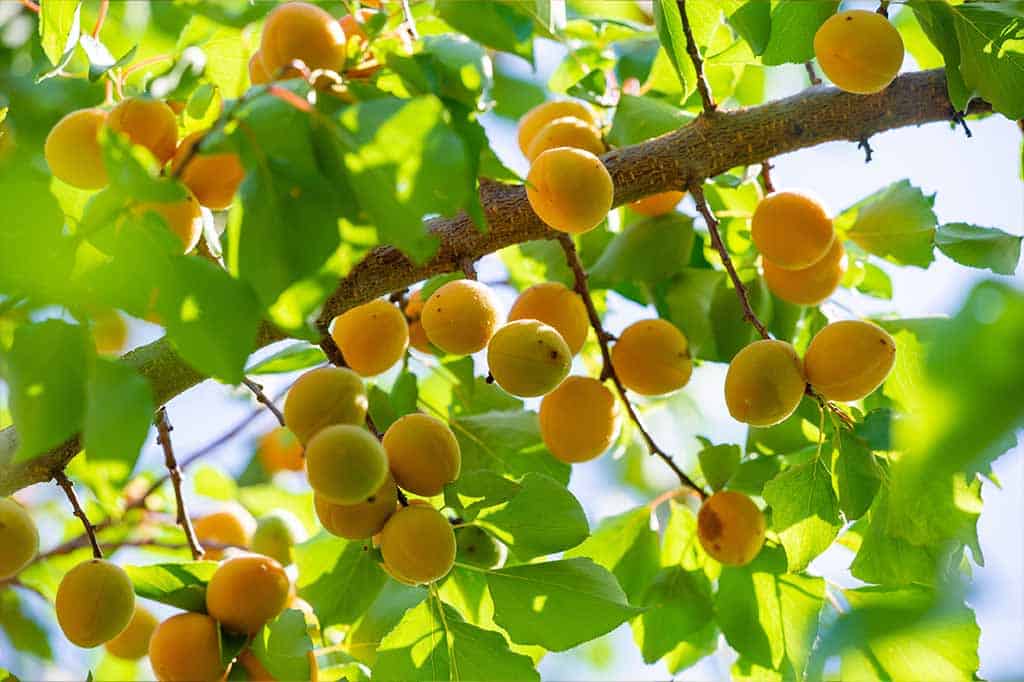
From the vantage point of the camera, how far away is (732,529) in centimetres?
141

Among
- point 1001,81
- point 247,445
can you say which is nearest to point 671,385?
point 1001,81

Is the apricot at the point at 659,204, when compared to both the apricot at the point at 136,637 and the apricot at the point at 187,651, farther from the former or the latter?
the apricot at the point at 136,637

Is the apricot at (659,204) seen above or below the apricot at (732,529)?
above

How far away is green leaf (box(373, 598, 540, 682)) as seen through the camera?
48.2 inches

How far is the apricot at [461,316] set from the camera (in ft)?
3.83

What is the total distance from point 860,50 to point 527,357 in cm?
55

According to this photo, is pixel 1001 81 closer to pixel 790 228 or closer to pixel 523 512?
pixel 790 228

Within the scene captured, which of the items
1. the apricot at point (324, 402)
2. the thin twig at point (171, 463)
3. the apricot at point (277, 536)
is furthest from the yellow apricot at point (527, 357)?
the apricot at point (277, 536)

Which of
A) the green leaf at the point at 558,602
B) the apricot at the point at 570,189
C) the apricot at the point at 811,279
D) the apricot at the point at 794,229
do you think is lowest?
the green leaf at the point at 558,602

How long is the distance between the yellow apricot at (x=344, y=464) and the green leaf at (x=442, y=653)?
1.02ft

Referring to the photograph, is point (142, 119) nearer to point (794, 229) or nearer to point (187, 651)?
point (187, 651)

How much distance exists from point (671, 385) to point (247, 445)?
1285mm

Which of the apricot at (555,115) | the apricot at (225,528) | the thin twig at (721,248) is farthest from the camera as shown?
the apricot at (225,528)

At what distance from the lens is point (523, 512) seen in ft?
3.96
